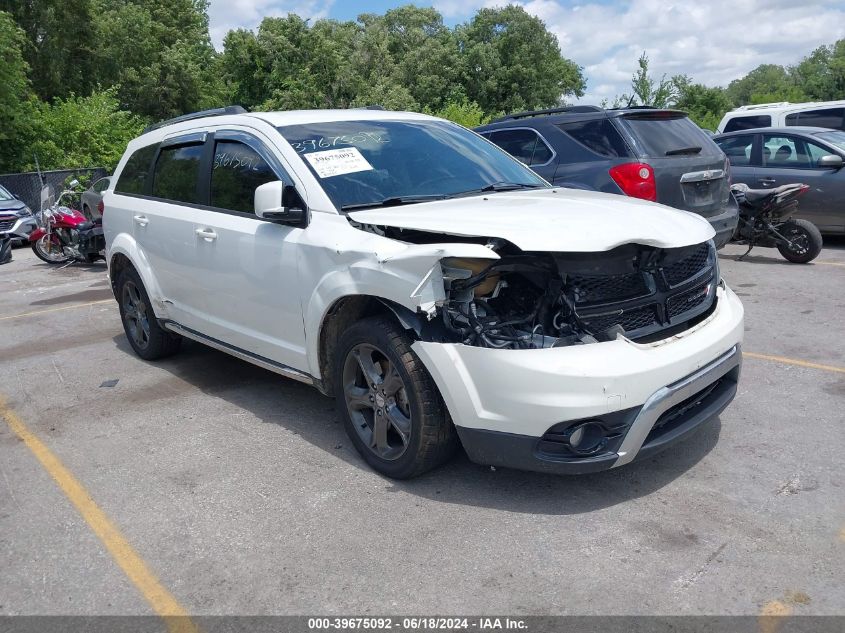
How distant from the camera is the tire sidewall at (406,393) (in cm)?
365

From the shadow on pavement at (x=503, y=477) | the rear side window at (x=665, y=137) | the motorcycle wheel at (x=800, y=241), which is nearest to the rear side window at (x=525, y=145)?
the rear side window at (x=665, y=137)

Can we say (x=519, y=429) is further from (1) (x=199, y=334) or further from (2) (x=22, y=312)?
(2) (x=22, y=312)

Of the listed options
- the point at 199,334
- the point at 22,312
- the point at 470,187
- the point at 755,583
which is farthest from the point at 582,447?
the point at 22,312

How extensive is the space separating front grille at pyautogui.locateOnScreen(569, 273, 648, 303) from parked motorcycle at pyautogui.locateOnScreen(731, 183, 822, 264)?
20.2ft

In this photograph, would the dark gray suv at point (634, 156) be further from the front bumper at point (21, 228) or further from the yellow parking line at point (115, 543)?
the front bumper at point (21, 228)

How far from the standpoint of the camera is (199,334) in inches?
217

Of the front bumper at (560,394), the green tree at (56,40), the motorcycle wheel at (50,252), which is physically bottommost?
the motorcycle wheel at (50,252)

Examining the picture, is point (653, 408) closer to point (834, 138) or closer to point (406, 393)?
point (406, 393)

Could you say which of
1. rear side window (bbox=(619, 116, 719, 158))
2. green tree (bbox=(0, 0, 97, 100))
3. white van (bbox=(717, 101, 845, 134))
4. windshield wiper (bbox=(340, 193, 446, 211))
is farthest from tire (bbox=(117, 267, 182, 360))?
green tree (bbox=(0, 0, 97, 100))

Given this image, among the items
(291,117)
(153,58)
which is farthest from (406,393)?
(153,58)

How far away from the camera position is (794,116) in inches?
520

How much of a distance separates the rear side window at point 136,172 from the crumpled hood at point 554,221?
279 centimetres

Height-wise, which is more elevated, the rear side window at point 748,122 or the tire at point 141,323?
the rear side window at point 748,122

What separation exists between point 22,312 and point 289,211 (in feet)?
20.8
